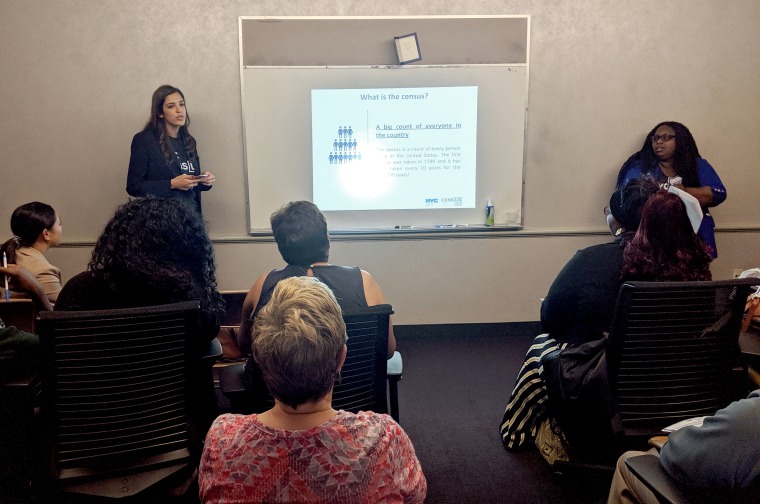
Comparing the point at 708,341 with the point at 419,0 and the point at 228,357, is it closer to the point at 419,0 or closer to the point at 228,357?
the point at 228,357

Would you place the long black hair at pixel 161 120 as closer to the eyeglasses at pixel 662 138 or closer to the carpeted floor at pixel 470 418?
the carpeted floor at pixel 470 418

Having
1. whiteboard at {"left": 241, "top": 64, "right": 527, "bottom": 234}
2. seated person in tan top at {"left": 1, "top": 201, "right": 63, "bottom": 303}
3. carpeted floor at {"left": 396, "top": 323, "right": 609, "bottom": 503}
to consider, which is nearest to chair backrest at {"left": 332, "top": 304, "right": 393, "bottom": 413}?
carpeted floor at {"left": 396, "top": 323, "right": 609, "bottom": 503}

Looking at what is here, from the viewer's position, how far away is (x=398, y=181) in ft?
13.5

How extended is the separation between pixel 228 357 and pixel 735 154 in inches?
152

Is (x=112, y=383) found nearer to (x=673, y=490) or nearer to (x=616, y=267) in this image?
(x=673, y=490)

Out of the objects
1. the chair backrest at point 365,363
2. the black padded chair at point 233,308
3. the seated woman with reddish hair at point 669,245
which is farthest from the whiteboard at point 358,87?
the chair backrest at point 365,363

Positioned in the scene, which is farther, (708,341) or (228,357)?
(228,357)

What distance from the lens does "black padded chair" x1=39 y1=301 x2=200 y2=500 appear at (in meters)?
1.48

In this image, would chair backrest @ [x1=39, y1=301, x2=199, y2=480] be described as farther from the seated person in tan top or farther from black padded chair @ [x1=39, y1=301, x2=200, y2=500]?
the seated person in tan top

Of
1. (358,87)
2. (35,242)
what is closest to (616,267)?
Result: (358,87)

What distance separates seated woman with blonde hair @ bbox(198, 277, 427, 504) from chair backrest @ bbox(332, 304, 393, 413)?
0.48 meters

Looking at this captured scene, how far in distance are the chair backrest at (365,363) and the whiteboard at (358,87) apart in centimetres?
242

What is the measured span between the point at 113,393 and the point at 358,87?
115 inches

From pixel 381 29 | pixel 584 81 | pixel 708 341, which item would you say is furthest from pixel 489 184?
pixel 708 341
